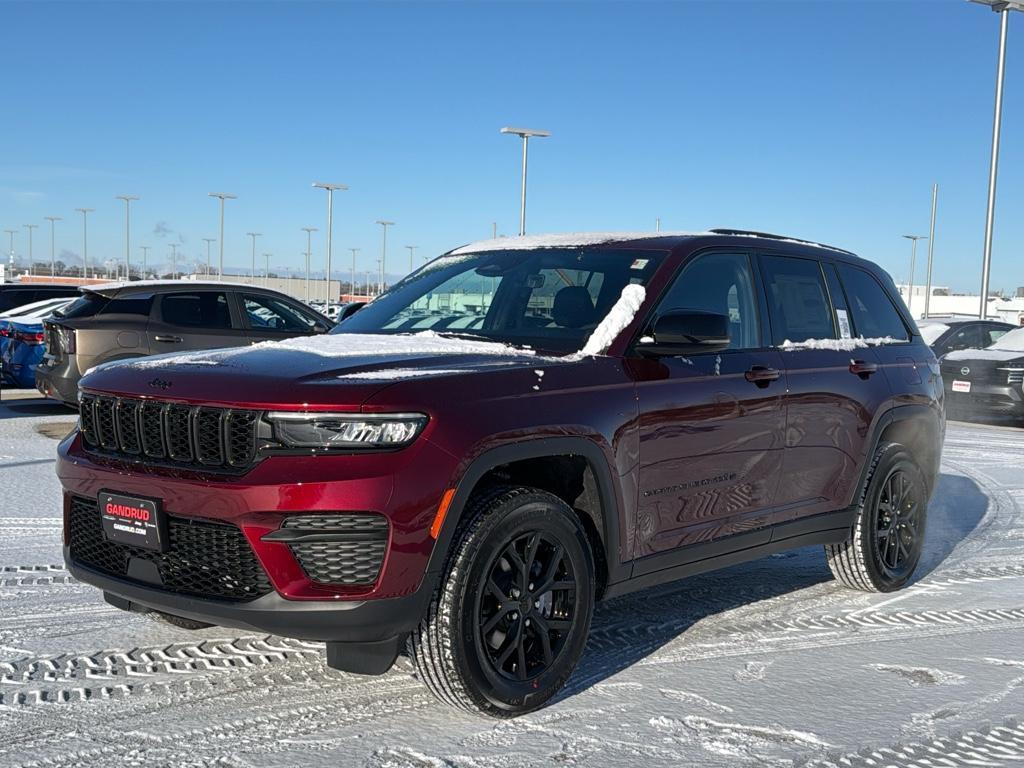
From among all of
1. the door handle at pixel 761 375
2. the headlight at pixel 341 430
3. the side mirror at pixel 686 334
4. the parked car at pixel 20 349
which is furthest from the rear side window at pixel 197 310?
the headlight at pixel 341 430

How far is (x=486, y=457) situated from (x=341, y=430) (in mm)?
505

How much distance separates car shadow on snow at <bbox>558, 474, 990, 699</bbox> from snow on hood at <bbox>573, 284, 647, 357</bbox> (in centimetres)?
132

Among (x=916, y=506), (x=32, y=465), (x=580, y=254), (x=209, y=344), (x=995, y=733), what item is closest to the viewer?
(x=995, y=733)

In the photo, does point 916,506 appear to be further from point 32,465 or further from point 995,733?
point 32,465

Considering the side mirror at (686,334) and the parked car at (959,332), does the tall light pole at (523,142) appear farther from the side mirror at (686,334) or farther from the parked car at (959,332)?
the side mirror at (686,334)

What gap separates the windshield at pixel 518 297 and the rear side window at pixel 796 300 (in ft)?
2.68

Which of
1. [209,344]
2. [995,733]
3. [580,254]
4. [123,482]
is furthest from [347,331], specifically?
[209,344]

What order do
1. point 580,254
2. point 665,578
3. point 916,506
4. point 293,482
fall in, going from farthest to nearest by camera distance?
point 916,506, point 580,254, point 665,578, point 293,482

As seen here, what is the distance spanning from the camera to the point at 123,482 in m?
3.78

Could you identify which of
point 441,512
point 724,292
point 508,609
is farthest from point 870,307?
point 441,512

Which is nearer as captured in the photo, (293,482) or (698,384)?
(293,482)

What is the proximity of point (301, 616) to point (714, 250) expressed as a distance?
2640mm

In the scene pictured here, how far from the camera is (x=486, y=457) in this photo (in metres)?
3.67

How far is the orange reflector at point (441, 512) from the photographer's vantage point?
3.53m
